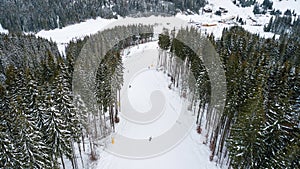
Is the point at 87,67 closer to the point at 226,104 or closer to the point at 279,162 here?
the point at 226,104

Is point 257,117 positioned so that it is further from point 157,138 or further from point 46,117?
point 46,117

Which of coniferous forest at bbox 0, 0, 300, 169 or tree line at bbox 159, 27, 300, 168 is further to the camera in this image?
tree line at bbox 159, 27, 300, 168

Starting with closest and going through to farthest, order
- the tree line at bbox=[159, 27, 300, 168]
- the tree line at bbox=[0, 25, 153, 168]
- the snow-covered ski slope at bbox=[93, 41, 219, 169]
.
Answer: the tree line at bbox=[0, 25, 153, 168], the tree line at bbox=[159, 27, 300, 168], the snow-covered ski slope at bbox=[93, 41, 219, 169]

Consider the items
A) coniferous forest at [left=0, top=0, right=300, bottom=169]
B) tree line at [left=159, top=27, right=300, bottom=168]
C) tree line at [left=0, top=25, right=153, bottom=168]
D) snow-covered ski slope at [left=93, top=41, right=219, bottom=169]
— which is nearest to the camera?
tree line at [left=0, top=25, right=153, bottom=168]

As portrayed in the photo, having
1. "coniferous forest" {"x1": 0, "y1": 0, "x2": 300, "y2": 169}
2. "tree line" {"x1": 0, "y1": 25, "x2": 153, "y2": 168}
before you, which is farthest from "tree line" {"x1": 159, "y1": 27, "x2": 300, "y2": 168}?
"tree line" {"x1": 0, "y1": 25, "x2": 153, "y2": 168}

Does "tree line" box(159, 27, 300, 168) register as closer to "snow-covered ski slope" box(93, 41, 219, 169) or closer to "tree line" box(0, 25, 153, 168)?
"snow-covered ski slope" box(93, 41, 219, 169)

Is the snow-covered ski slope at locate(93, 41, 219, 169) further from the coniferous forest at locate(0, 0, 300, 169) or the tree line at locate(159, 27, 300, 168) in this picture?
the tree line at locate(159, 27, 300, 168)

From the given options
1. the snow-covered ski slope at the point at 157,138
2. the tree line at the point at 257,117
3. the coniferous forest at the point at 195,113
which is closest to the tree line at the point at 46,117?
the coniferous forest at the point at 195,113

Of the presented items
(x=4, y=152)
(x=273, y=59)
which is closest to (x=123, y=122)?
(x=4, y=152)

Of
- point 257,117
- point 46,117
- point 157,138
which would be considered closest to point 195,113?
point 157,138

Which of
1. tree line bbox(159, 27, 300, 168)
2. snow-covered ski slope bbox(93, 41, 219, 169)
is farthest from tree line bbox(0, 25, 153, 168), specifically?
tree line bbox(159, 27, 300, 168)

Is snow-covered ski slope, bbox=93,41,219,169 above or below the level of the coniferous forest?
below
